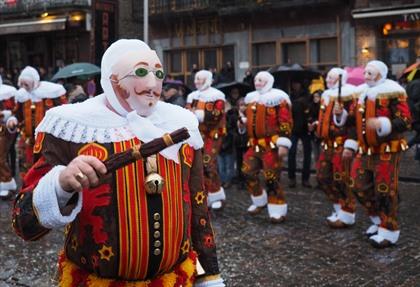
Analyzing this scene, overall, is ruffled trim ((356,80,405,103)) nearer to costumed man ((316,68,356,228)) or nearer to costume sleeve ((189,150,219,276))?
costumed man ((316,68,356,228))

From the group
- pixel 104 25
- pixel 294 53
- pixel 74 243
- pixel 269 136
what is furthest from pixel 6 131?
pixel 294 53

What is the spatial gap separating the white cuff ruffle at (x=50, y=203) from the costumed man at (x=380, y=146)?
4425mm

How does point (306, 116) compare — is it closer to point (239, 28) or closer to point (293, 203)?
point (293, 203)

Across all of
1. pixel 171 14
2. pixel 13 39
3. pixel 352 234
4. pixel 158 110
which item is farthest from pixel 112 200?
pixel 13 39

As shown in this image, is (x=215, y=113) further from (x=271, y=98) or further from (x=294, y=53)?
(x=294, y=53)

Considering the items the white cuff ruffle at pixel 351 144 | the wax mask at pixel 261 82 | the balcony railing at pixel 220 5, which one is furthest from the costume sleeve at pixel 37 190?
the balcony railing at pixel 220 5

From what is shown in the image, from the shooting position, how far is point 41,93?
29.0 feet

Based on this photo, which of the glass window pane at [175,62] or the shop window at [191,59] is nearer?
the shop window at [191,59]

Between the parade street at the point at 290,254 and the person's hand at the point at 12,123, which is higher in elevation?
the person's hand at the point at 12,123

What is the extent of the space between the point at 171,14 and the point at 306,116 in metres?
13.9

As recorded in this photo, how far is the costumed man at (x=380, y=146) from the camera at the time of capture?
6.24 metres

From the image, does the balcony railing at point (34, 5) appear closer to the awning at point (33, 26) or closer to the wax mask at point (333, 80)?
the awning at point (33, 26)

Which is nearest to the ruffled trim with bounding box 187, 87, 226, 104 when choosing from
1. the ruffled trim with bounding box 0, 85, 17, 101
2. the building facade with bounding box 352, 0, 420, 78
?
the ruffled trim with bounding box 0, 85, 17, 101

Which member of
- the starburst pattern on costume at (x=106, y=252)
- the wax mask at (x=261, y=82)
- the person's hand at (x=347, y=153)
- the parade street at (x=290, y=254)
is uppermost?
the wax mask at (x=261, y=82)
